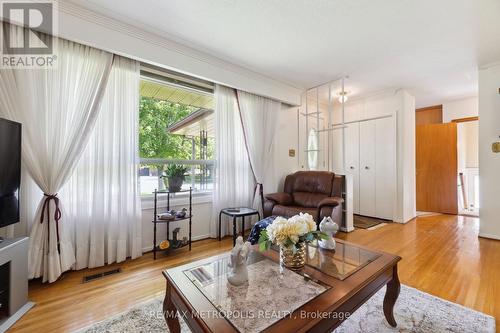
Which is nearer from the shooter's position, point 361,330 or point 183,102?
point 361,330

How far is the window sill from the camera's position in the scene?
273 centimetres

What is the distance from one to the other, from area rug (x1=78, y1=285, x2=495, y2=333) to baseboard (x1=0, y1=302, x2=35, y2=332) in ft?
1.61

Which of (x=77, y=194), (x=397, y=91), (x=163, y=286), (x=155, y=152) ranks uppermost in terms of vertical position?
(x=397, y=91)

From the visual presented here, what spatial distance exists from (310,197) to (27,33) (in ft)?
12.7

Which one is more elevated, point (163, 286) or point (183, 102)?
point (183, 102)

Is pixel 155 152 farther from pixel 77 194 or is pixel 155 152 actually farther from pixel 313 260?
pixel 313 260

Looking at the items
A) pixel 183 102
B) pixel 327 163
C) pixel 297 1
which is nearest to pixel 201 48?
pixel 183 102

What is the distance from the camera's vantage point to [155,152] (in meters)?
2.88

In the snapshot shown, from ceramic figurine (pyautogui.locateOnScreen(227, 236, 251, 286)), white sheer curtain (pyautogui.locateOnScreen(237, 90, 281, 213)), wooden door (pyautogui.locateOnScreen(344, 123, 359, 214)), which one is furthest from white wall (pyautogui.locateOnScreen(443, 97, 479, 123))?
ceramic figurine (pyautogui.locateOnScreen(227, 236, 251, 286))

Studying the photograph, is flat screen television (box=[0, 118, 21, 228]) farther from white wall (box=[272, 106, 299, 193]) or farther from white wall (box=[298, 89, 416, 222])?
white wall (box=[298, 89, 416, 222])

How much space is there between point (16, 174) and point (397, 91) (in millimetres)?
5657

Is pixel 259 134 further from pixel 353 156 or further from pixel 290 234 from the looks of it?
pixel 290 234

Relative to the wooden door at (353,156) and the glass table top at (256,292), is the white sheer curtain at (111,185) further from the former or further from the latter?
the wooden door at (353,156)

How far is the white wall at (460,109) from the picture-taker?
15.4ft
